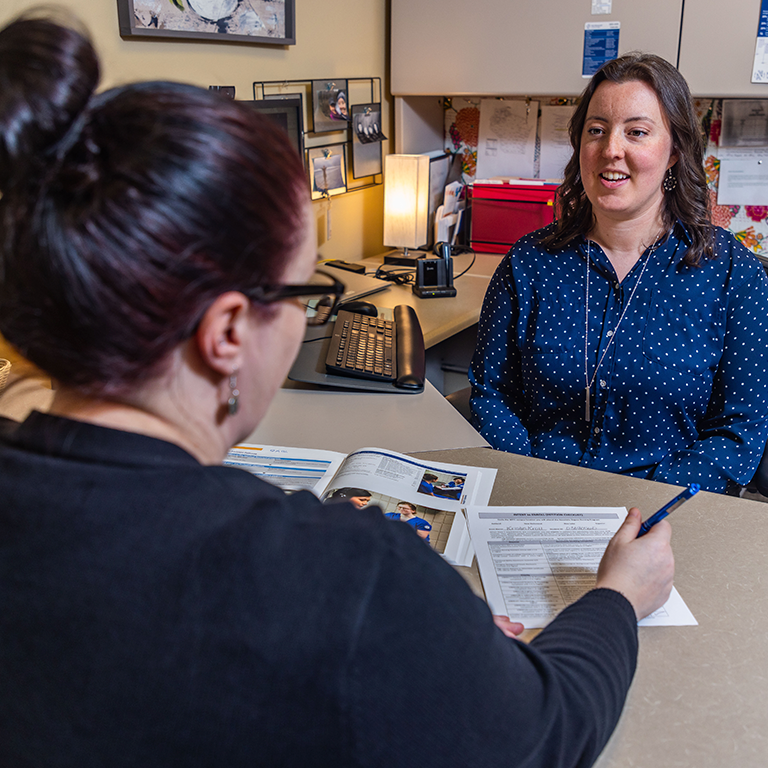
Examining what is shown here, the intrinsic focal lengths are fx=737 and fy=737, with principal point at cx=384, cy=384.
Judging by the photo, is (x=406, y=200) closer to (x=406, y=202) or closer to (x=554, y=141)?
(x=406, y=202)

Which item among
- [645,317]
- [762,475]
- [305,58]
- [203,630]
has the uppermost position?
[305,58]

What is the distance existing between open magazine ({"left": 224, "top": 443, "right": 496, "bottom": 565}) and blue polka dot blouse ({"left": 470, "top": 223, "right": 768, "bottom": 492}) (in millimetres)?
454

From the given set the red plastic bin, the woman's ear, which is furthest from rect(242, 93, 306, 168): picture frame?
the woman's ear

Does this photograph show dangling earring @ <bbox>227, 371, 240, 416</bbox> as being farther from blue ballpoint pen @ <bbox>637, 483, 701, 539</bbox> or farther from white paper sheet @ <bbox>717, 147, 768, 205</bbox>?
white paper sheet @ <bbox>717, 147, 768, 205</bbox>

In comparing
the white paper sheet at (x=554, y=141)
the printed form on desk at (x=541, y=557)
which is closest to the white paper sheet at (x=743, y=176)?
the white paper sheet at (x=554, y=141)

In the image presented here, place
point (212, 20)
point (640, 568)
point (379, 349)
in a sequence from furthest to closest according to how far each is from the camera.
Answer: point (212, 20), point (379, 349), point (640, 568)

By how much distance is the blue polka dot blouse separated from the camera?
4.77 ft

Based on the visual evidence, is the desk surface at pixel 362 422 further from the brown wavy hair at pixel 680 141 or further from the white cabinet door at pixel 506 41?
the white cabinet door at pixel 506 41

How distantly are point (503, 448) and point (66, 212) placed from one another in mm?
1201

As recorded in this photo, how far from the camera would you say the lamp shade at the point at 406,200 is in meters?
2.51

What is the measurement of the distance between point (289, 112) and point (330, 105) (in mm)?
268

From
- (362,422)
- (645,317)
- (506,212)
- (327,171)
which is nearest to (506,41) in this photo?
(506,212)

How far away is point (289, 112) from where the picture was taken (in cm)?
213

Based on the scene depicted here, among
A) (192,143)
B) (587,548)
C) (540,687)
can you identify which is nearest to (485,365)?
(587,548)
